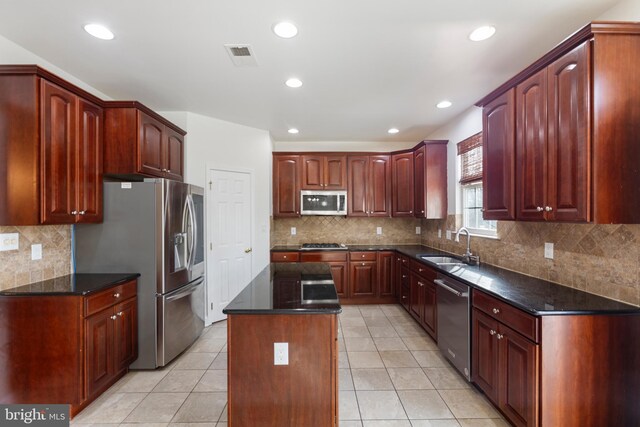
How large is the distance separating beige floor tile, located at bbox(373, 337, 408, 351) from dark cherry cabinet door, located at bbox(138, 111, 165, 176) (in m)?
2.95

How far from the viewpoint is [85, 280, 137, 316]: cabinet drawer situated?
2004 millimetres

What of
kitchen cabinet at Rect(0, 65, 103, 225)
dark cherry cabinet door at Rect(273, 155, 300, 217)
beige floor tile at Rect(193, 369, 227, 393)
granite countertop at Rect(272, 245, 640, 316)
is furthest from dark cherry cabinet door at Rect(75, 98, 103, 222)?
granite countertop at Rect(272, 245, 640, 316)

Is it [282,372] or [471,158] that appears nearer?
[282,372]

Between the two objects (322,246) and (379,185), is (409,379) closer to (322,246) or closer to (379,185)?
(322,246)

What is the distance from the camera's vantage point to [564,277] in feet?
6.75

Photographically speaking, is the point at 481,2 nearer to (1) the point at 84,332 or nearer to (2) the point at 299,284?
(2) the point at 299,284

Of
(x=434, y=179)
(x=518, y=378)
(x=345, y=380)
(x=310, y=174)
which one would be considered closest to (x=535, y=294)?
(x=518, y=378)

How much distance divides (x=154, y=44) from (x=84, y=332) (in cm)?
214

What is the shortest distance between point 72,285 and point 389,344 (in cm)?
292

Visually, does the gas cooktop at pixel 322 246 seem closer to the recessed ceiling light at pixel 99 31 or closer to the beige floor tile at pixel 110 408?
the beige floor tile at pixel 110 408

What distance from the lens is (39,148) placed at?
1.93 meters

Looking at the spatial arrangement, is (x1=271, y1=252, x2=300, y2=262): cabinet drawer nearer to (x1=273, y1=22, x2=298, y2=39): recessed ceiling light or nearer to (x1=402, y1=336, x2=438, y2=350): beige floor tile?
(x1=402, y1=336, x2=438, y2=350): beige floor tile

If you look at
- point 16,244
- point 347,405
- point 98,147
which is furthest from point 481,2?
point 16,244

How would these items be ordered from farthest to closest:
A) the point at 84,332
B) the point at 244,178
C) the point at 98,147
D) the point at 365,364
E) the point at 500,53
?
1. the point at 244,178
2. the point at 365,364
3. the point at 98,147
4. the point at 500,53
5. the point at 84,332
